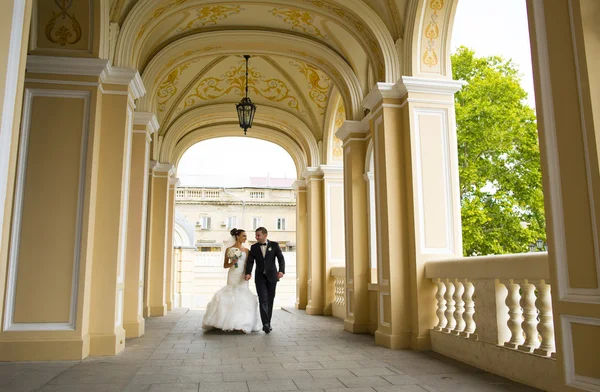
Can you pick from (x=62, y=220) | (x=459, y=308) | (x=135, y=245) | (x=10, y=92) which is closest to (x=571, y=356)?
(x=459, y=308)

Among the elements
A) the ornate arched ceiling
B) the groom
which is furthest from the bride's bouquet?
the ornate arched ceiling

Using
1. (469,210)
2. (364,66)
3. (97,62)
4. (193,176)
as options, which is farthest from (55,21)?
(193,176)

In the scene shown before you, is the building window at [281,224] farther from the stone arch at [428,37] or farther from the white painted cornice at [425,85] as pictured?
the white painted cornice at [425,85]

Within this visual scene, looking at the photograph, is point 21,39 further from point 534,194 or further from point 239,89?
point 534,194

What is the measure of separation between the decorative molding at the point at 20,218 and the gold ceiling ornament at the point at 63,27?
→ 0.70 m

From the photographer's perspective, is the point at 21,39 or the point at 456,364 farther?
the point at 456,364

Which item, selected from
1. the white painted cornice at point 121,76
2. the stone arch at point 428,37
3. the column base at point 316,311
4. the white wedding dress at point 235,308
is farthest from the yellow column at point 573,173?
the column base at point 316,311

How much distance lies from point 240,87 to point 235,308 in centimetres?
665

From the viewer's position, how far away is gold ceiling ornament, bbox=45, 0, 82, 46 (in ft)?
20.9

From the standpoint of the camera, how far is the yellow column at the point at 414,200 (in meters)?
7.03

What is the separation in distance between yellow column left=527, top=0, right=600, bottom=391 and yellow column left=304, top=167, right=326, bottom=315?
899 centimetres

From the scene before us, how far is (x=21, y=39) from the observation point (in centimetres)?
336

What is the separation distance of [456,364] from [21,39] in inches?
210

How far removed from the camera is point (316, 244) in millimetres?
12898
